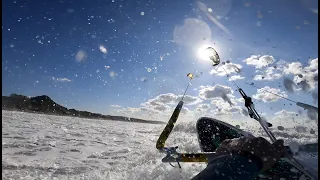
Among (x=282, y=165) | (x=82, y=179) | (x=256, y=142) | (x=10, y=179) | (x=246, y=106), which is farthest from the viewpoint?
(x=82, y=179)

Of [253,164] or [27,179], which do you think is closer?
[253,164]

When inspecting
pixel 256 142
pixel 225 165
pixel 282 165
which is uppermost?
pixel 256 142

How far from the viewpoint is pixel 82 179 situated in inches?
347

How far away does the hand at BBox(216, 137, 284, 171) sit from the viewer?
1795mm

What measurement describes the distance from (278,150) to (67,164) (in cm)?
1081

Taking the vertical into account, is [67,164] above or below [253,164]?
below

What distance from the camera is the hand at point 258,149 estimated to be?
70.7 inches

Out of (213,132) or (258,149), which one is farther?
(213,132)

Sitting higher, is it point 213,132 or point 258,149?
point 258,149

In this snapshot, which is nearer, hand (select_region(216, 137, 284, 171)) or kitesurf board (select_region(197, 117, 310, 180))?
hand (select_region(216, 137, 284, 171))

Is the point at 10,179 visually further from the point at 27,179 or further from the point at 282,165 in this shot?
the point at 282,165

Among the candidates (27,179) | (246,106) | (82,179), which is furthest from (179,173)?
(27,179)

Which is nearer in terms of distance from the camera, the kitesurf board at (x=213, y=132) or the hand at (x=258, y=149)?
the hand at (x=258, y=149)

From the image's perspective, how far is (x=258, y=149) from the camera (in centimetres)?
181
